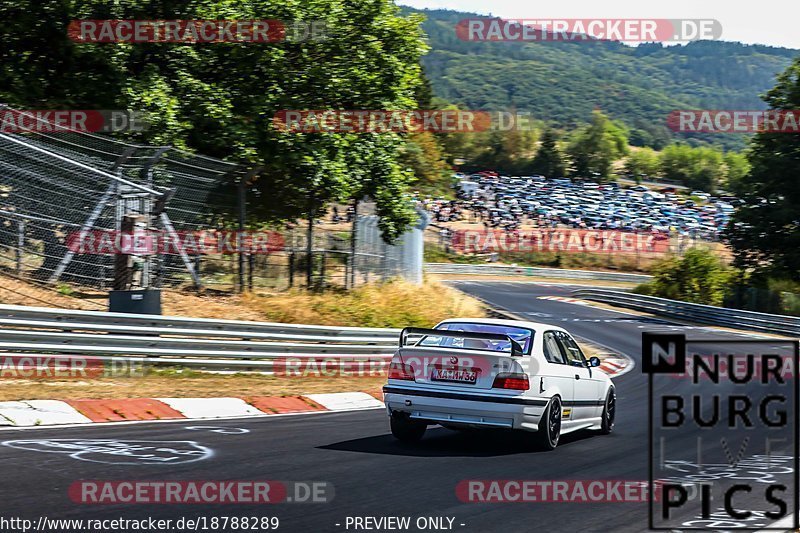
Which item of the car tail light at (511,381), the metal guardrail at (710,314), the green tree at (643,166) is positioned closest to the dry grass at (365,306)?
the car tail light at (511,381)

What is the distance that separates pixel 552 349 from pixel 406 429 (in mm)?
1897

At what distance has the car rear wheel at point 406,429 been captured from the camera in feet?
33.5

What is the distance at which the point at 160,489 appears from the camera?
6.97 meters

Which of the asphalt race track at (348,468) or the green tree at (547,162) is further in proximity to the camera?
the green tree at (547,162)

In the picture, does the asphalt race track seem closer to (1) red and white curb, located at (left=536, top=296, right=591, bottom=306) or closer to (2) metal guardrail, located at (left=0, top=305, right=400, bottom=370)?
(2) metal guardrail, located at (left=0, top=305, right=400, bottom=370)

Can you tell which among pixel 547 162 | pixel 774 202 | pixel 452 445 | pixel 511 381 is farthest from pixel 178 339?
pixel 547 162

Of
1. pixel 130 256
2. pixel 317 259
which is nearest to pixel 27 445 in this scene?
pixel 130 256

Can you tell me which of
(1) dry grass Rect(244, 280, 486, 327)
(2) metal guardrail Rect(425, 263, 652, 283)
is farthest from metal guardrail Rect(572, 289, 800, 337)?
(2) metal guardrail Rect(425, 263, 652, 283)

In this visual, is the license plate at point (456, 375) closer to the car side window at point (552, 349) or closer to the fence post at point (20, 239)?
the car side window at point (552, 349)

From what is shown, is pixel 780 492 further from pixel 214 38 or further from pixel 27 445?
pixel 214 38

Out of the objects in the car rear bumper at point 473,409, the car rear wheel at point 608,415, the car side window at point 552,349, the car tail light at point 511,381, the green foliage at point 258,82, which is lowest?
the car rear wheel at point 608,415

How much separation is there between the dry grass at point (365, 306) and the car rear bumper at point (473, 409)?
9.66m

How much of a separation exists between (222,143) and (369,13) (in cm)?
489

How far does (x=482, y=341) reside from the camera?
1022cm
